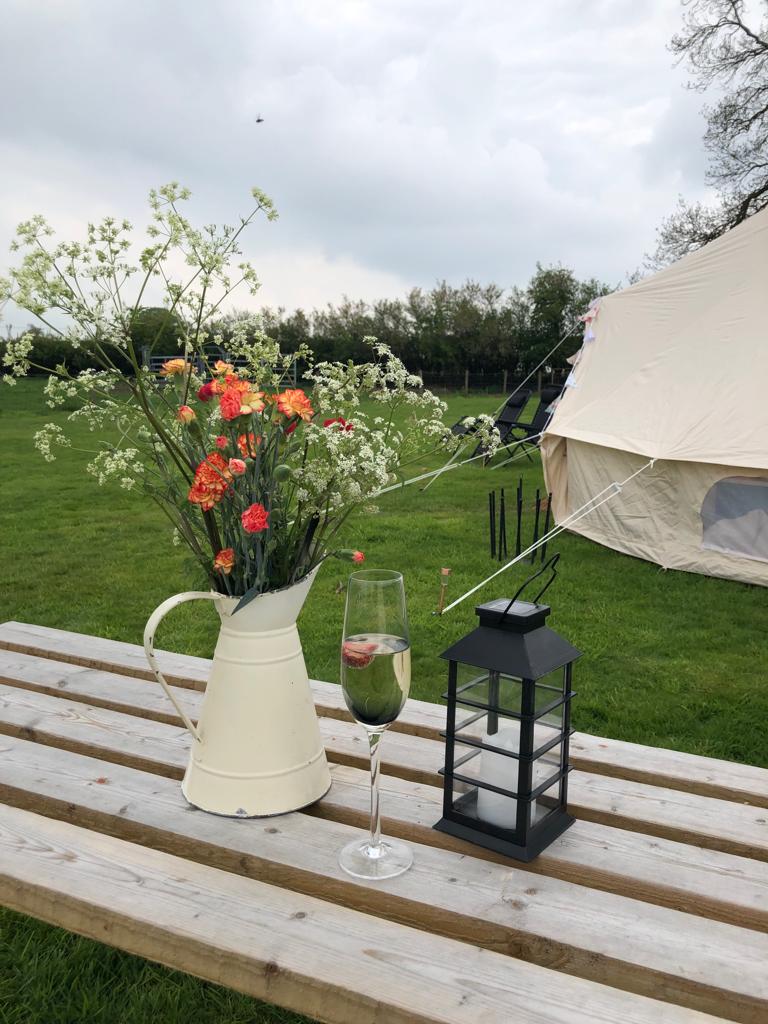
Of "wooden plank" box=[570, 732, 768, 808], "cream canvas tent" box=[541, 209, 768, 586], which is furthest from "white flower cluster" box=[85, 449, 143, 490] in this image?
"cream canvas tent" box=[541, 209, 768, 586]

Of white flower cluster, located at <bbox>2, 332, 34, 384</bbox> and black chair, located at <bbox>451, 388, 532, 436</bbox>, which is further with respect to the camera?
black chair, located at <bbox>451, 388, 532, 436</bbox>

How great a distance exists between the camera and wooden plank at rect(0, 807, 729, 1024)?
0.87 m

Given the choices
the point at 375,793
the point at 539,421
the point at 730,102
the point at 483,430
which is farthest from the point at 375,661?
the point at 730,102

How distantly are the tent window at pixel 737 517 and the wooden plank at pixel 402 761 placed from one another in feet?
13.9

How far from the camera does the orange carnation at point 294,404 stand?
1207mm

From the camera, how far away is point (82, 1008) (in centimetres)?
173

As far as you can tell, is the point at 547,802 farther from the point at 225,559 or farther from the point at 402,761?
the point at 225,559

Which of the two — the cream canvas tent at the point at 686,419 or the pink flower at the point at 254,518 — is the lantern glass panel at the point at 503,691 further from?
the cream canvas tent at the point at 686,419

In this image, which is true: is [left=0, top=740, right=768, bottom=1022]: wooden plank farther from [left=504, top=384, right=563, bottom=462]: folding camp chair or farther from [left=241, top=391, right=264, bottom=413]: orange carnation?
[left=504, top=384, right=563, bottom=462]: folding camp chair

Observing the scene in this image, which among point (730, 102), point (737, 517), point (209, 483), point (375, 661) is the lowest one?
point (737, 517)

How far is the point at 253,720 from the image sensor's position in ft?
4.17

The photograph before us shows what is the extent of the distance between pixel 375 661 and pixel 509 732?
0.28 meters

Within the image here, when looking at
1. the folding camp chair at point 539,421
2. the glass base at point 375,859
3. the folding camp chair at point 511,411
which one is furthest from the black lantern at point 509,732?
the folding camp chair at point 511,411

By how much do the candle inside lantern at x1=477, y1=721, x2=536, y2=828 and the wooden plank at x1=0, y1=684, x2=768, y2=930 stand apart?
6cm
